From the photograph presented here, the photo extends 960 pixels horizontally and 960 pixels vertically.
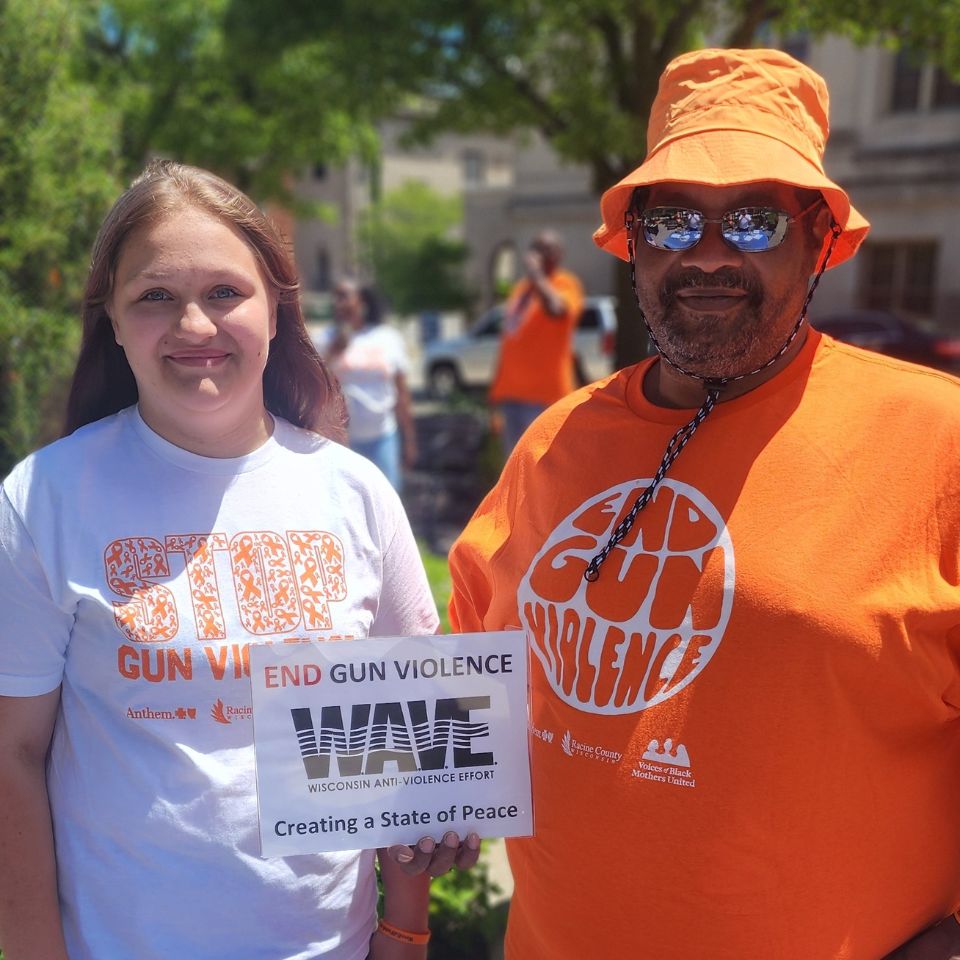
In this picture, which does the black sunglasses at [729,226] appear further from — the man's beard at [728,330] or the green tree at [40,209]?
the green tree at [40,209]

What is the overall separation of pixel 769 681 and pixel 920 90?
73.5 feet

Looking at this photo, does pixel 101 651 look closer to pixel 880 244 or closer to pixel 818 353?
pixel 818 353

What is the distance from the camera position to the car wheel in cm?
1870

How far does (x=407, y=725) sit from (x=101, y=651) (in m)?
0.50

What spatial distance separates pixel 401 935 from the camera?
1710 mm

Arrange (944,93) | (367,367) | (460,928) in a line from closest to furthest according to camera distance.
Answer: (460,928), (367,367), (944,93)

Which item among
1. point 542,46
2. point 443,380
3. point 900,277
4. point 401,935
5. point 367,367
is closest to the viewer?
point 401,935

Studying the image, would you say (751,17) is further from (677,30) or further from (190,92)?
(190,92)

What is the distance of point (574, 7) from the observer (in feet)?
25.0

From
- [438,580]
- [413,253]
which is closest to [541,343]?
[438,580]

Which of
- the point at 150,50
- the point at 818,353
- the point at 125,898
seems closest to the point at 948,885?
the point at 818,353

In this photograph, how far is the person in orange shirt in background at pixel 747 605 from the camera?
1.47 metres

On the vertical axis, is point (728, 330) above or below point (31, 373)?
above

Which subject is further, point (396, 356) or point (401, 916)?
point (396, 356)
